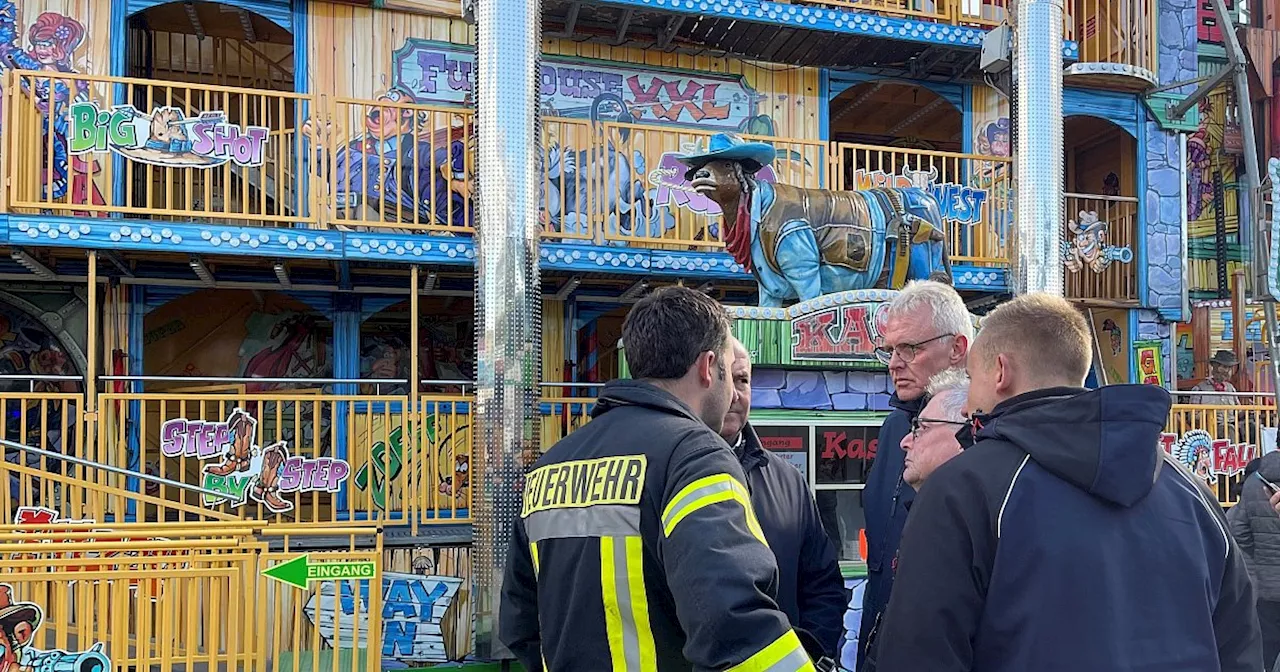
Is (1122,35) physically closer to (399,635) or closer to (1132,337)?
(1132,337)

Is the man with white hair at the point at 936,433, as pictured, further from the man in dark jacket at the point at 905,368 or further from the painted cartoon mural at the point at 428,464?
the painted cartoon mural at the point at 428,464

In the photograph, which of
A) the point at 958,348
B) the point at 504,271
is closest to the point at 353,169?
the point at 504,271

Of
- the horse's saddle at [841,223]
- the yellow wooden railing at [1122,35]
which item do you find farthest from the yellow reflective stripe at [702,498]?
the yellow wooden railing at [1122,35]

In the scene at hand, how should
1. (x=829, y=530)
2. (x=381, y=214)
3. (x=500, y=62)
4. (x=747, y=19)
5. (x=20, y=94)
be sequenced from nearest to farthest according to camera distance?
1. (x=829, y=530)
2. (x=500, y=62)
3. (x=20, y=94)
4. (x=381, y=214)
5. (x=747, y=19)

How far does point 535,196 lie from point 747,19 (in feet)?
14.6

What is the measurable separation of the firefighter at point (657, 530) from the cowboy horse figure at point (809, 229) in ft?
12.4

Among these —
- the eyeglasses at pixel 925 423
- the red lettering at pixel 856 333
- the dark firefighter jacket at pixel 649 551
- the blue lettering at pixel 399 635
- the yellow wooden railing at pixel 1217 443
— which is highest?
the red lettering at pixel 856 333

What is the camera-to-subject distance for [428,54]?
1066 cm

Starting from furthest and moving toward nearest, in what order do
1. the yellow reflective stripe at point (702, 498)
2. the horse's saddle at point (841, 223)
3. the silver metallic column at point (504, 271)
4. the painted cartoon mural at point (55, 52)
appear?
the painted cartoon mural at point (55, 52)
the silver metallic column at point (504, 271)
the horse's saddle at point (841, 223)
the yellow reflective stripe at point (702, 498)

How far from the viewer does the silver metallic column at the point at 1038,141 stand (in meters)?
8.81

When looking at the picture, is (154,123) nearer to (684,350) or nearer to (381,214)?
(381,214)

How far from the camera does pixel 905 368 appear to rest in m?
3.40

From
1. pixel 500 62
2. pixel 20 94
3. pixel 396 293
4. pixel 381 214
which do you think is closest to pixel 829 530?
pixel 500 62

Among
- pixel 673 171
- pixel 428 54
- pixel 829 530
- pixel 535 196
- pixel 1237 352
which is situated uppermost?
pixel 428 54
